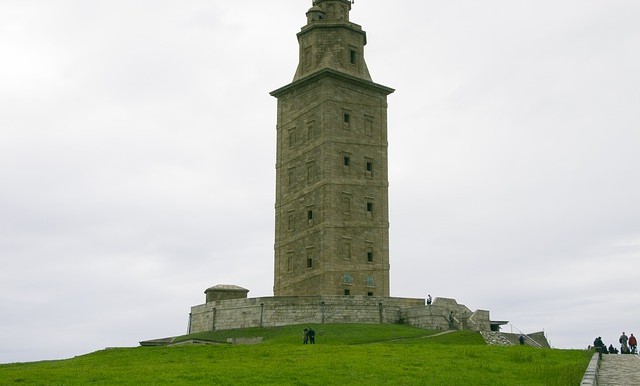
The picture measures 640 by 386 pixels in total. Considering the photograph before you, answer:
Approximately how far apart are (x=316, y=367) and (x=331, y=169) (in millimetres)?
29031

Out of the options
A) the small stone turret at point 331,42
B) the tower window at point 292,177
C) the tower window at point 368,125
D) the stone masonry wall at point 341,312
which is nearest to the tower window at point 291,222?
the tower window at point 292,177

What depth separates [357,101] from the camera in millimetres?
59125

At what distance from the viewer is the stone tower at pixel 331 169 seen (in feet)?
183

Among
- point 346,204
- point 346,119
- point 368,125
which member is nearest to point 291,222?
point 346,204

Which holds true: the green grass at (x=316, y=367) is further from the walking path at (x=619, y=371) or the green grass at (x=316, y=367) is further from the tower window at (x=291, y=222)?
the tower window at (x=291, y=222)

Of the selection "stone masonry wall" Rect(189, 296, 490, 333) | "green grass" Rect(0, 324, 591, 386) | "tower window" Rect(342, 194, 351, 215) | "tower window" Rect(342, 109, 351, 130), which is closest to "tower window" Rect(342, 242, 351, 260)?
"tower window" Rect(342, 194, 351, 215)

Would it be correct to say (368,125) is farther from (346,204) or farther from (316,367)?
(316,367)

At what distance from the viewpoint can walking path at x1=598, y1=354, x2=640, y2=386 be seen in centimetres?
2273

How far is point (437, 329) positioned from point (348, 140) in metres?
14.7

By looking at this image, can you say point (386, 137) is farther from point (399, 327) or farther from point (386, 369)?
point (386, 369)

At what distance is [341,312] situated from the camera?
167 ft

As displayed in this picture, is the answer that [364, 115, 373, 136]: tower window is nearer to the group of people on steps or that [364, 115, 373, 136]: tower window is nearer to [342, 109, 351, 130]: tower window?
[342, 109, 351, 130]: tower window

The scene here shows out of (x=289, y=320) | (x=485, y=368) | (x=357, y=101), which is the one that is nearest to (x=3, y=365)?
(x=289, y=320)

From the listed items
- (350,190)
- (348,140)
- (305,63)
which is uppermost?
(305,63)
